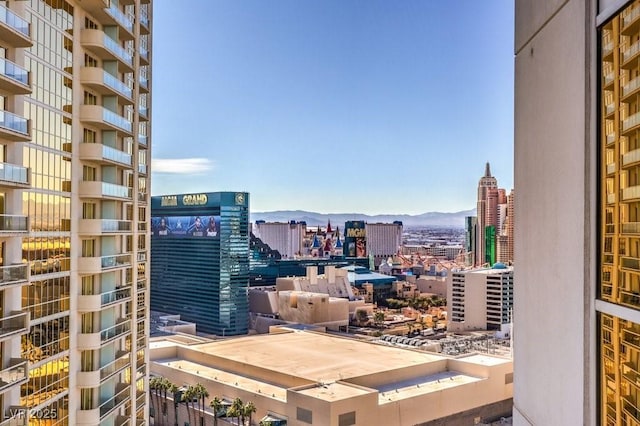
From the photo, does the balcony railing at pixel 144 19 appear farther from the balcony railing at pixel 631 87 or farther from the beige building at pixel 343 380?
the beige building at pixel 343 380

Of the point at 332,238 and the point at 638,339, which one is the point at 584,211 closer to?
the point at 638,339

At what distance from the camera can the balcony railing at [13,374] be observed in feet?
28.0

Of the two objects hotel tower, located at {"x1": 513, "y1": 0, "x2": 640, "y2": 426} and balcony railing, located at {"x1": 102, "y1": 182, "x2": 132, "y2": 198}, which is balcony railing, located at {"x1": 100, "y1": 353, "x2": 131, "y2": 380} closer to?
balcony railing, located at {"x1": 102, "y1": 182, "x2": 132, "y2": 198}

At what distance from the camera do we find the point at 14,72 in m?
8.85

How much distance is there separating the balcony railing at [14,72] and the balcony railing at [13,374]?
12.5ft

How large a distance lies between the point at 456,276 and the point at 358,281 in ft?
78.7

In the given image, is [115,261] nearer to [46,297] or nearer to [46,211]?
[46,297]

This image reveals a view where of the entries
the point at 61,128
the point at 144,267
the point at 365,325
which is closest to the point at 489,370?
the point at 144,267

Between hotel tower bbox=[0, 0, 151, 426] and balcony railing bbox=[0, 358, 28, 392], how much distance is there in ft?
0.06

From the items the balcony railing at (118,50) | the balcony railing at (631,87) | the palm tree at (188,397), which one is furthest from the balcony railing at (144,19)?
the palm tree at (188,397)

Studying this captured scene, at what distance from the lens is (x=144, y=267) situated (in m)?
15.0

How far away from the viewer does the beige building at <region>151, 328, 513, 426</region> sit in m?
23.5

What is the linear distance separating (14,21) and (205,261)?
191ft

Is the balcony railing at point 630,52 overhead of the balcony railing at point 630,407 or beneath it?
overhead
